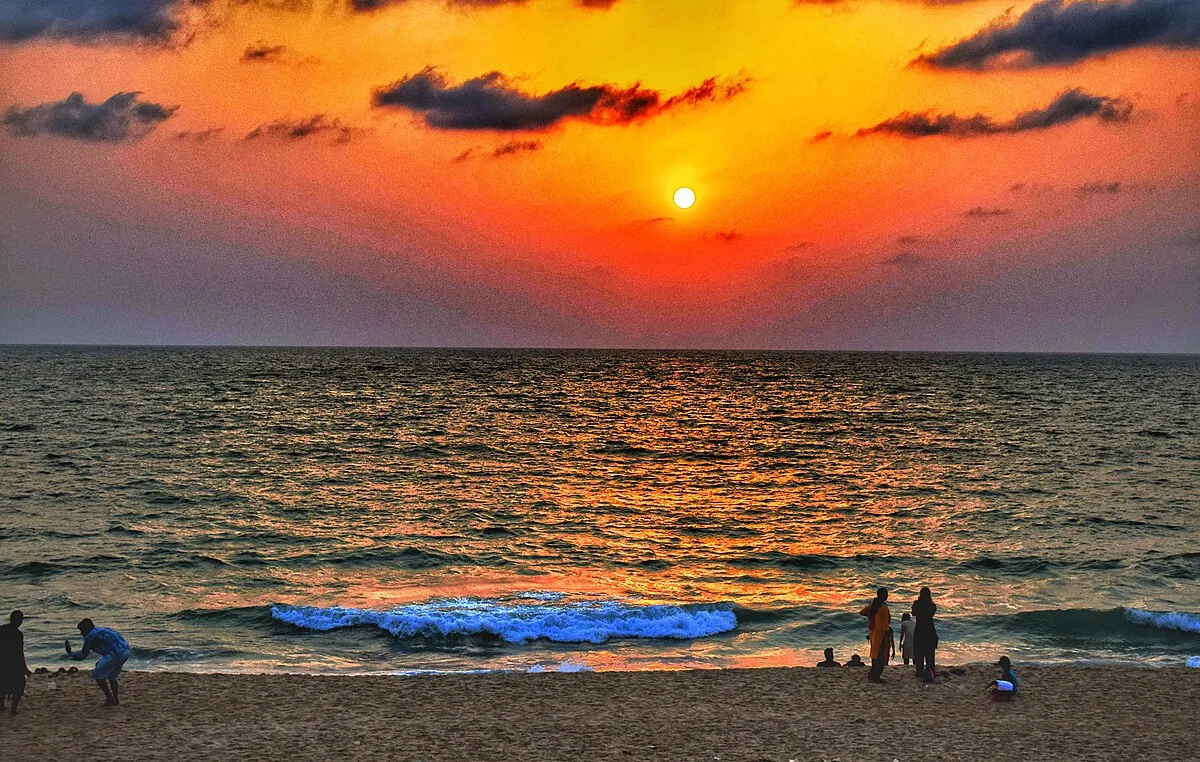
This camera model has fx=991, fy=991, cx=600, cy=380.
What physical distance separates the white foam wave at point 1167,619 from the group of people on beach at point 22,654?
23762mm

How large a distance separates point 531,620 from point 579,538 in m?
12.1

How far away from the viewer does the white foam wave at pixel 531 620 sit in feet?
79.7

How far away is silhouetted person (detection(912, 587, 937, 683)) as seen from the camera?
19.0 m

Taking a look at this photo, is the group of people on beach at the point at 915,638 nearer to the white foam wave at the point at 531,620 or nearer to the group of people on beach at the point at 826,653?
the group of people on beach at the point at 826,653

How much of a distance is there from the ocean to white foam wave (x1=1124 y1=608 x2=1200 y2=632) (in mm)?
70

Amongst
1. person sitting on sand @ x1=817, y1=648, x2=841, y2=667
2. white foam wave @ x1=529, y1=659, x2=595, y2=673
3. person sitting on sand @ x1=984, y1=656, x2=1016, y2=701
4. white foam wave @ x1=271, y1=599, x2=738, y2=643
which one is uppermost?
person sitting on sand @ x1=984, y1=656, x2=1016, y2=701

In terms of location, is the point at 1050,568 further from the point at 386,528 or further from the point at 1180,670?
the point at 386,528

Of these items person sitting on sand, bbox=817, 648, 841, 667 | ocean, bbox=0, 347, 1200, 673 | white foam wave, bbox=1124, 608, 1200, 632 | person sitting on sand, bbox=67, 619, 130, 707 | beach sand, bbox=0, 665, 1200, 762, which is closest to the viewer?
beach sand, bbox=0, 665, 1200, 762

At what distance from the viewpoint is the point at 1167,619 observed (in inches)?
996

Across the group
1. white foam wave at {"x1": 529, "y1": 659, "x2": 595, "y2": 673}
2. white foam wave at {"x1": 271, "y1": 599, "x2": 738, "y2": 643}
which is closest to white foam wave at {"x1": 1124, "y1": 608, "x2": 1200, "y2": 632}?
white foam wave at {"x1": 271, "y1": 599, "x2": 738, "y2": 643}

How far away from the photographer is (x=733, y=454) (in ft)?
217

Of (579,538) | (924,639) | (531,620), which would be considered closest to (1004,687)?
(924,639)

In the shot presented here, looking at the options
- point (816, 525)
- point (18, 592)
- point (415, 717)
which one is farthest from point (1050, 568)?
point (18, 592)

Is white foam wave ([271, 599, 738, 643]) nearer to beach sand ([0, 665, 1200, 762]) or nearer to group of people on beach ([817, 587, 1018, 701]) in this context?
beach sand ([0, 665, 1200, 762])
